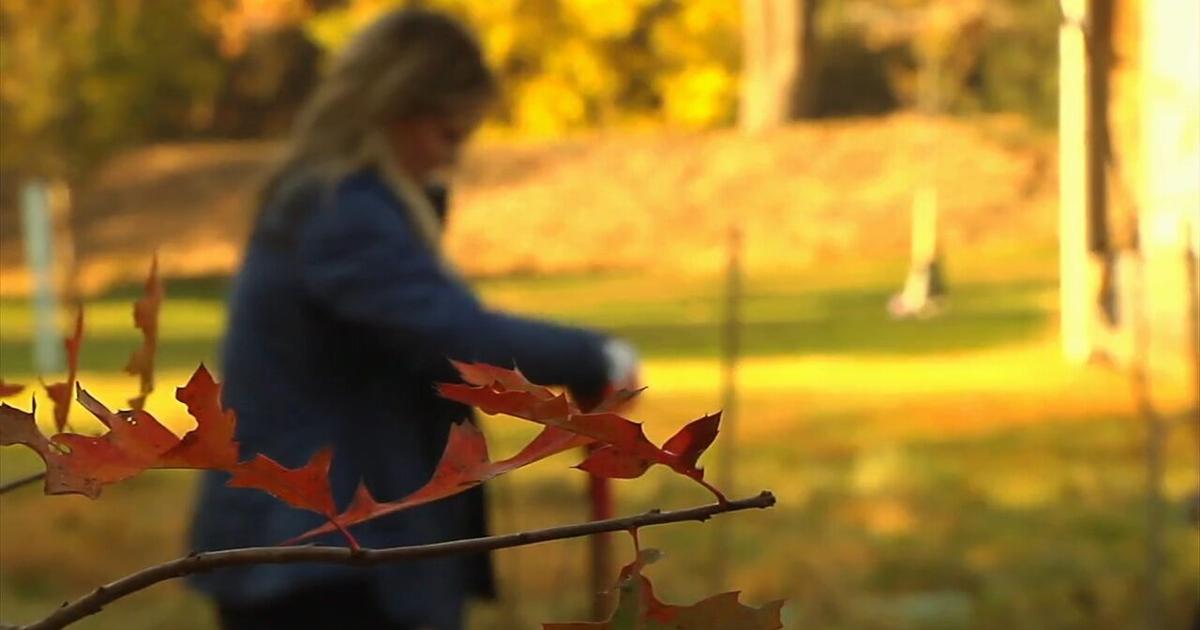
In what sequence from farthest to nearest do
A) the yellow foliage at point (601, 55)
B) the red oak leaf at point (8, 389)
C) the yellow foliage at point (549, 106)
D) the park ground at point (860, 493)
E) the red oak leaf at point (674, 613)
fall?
the yellow foliage at point (549, 106) < the yellow foliage at point (601, 55) < the park ground at point (860, 493) < the red oak leaf at point (8, 389) < the red oak leaf at point (674, 613)

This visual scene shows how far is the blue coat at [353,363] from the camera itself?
119 cm

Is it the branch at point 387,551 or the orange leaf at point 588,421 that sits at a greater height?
the orange leaf at point 588,421

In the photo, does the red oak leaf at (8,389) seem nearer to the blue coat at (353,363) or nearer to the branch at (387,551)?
the branch at (387,551)

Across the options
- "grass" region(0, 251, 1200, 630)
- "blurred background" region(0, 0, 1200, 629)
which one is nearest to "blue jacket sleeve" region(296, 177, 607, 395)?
"blurred background" region(0, 0, 1200, 629)

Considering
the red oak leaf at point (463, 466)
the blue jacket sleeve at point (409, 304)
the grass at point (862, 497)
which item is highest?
the red oak leaf at point (463, 466)

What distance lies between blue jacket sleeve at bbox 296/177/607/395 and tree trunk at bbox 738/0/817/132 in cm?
402

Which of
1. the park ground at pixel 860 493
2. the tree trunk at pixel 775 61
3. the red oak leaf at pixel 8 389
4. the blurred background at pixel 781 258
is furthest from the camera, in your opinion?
the tree trunk at pixel 775 61

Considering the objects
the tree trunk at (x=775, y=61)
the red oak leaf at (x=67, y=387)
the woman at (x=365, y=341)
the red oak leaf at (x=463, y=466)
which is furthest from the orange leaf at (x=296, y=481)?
the tree trunk at (x=775, y=61)

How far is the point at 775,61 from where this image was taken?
5.23m

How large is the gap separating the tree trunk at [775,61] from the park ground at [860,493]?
1.09 meters

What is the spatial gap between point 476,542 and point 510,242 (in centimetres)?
531

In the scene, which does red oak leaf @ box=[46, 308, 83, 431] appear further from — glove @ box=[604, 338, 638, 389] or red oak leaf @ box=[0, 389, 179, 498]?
glove @ box=[604, 338, 638, 389]

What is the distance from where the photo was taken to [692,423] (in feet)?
0.93

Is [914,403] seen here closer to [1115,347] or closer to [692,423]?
[1115,347]
